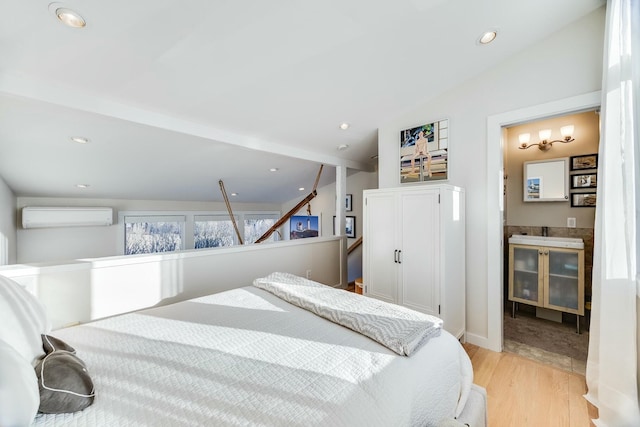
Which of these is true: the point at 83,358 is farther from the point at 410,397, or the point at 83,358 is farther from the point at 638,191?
the point at 638,191

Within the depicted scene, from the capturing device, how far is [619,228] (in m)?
1.72

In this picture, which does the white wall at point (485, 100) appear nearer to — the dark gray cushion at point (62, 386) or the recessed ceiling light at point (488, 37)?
the recessed ceiling light at point (488, 37)

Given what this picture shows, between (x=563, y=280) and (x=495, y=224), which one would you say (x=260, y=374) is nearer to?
(x=495, y=224)

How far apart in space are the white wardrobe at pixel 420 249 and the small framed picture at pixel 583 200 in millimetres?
1554

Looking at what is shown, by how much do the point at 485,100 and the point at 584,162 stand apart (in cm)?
154

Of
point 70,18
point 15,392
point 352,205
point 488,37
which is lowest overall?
point 15,392

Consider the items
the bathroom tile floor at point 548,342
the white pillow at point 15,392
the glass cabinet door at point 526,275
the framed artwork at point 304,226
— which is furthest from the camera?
the framed artwork at point 304,226

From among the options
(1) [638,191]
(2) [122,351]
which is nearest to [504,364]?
(1) [638,191]

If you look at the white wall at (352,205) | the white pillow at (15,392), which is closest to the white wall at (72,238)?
the white wall at (352,205)

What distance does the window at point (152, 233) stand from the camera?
444 cm

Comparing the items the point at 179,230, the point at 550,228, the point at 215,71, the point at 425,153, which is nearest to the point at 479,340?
the point at 550,228

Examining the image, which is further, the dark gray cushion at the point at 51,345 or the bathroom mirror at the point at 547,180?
the bathroom mirror at the point at 547,180

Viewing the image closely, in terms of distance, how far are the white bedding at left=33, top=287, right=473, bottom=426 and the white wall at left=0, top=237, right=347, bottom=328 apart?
762 mm

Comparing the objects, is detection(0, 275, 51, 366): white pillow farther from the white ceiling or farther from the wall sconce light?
the wall sconce light
